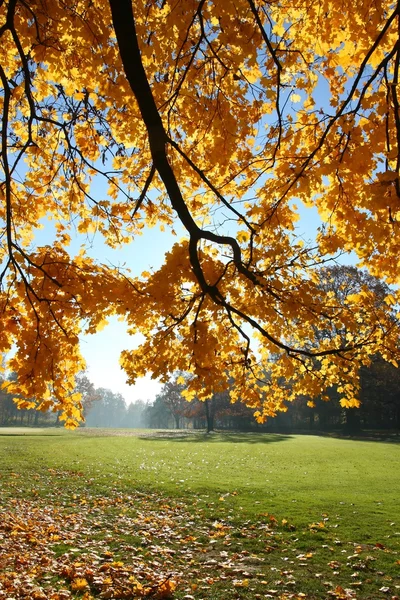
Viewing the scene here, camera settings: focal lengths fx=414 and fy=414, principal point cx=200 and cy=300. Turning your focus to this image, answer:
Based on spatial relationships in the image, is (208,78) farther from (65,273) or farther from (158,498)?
(158,498)

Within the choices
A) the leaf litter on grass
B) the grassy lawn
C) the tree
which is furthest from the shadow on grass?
the tree

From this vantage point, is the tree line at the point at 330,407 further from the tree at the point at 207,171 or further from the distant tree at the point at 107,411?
the distant tree at the point at 107,411

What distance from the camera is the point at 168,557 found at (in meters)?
6.61

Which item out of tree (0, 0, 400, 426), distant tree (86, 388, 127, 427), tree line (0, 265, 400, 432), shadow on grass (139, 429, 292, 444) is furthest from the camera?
A: distant tree (86, 388, 127, 427)

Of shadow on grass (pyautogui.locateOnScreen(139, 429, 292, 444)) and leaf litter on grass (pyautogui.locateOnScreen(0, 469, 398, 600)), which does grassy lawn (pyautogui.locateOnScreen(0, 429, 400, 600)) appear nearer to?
leaf litter on grass (pyautogui.locateOnScreen(0, 469, 398, 600))

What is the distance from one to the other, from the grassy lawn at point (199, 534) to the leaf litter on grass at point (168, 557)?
2 cm

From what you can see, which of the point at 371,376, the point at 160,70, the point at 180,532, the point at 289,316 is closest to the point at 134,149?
the point at 160,70

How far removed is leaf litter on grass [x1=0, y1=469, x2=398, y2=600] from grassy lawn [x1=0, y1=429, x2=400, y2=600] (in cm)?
2

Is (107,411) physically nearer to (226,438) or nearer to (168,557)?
(226,438)

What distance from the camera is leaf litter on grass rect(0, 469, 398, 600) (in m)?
5.21

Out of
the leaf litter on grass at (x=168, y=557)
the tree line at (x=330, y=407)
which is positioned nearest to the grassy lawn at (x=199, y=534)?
the leaf litter on grass at (x=168, y=557)

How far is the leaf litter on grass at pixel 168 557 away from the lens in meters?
5.21

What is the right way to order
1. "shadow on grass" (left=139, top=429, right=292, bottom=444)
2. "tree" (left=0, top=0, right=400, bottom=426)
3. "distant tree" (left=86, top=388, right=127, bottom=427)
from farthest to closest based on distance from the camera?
"distant tree" (left=86, top=388, right=127, bottom=427), "shadow on grass" (left=139, top=429, right=292, bottom=444), "tree" (left=0, top=0, right=400, bottom=426)

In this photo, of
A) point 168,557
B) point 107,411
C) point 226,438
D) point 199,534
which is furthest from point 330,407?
point 107,411
